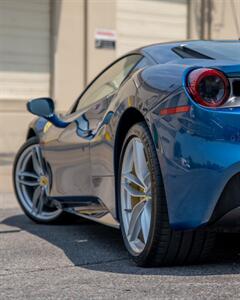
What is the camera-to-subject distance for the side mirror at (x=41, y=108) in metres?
5.54

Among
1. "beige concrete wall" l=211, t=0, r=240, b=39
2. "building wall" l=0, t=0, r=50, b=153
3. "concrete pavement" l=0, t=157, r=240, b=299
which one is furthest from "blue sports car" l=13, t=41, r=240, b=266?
"beige concrete wall" l=211, t=0, r=240, b=39

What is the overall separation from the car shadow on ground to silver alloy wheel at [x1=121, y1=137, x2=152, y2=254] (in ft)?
0.61

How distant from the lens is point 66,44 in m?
12.5

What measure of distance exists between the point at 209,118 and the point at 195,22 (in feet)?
35.3

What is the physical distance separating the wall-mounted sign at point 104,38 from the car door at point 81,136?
731 cm

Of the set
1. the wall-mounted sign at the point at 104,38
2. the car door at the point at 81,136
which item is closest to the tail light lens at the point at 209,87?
the car door at the point at 81,136

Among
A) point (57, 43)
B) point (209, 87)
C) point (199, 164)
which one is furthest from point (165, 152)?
point (57, 43)

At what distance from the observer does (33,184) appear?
6059mm

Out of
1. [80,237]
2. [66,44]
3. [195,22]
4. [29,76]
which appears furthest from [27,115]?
[80,237]

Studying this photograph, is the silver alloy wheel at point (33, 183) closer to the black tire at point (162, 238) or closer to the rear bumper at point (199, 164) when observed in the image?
the black tire at point (162, 238)

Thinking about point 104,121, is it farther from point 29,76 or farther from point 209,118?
point 29,76

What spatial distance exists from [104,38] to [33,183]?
7.11 m

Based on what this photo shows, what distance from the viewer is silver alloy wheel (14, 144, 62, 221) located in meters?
5.91

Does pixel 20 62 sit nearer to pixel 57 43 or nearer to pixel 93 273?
pixel 57 43
